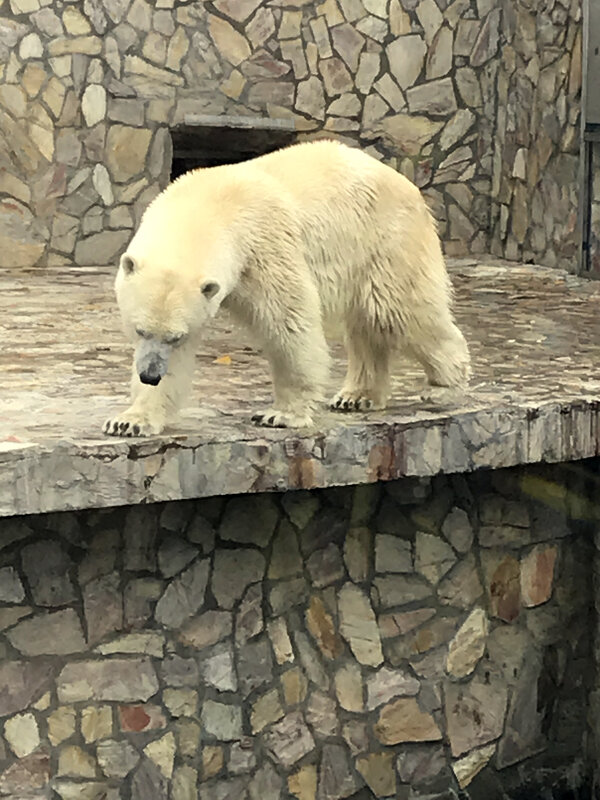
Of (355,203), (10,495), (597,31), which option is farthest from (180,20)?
(10,495)

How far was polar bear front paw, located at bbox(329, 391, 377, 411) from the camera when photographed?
2813 mm

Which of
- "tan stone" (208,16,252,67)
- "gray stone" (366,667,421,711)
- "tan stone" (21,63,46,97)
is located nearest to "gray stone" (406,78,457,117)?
"tan stone" (208,16,252,67)

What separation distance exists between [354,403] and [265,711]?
0.99 metres

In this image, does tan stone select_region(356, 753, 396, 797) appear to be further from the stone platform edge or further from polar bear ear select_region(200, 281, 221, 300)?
polar bear ear select_region(200, 281, 221, 300)

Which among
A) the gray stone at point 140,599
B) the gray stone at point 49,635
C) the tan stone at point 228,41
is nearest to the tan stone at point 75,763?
the gray stone at point 49,635

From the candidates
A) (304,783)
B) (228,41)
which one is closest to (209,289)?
(304,783)

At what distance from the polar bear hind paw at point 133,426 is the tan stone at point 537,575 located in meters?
1.45

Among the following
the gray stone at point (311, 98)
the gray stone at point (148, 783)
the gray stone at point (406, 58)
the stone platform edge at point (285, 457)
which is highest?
the gray stone at point (406, 58)

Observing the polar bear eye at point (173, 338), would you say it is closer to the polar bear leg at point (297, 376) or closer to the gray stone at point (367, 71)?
the polar bear leg at point (297, 376)

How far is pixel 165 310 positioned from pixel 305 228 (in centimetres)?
52

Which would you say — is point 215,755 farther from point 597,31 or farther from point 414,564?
point 597,31

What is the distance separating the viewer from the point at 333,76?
6.36 m

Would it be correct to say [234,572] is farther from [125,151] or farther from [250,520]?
[125,151]

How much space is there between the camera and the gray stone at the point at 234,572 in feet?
9.79
